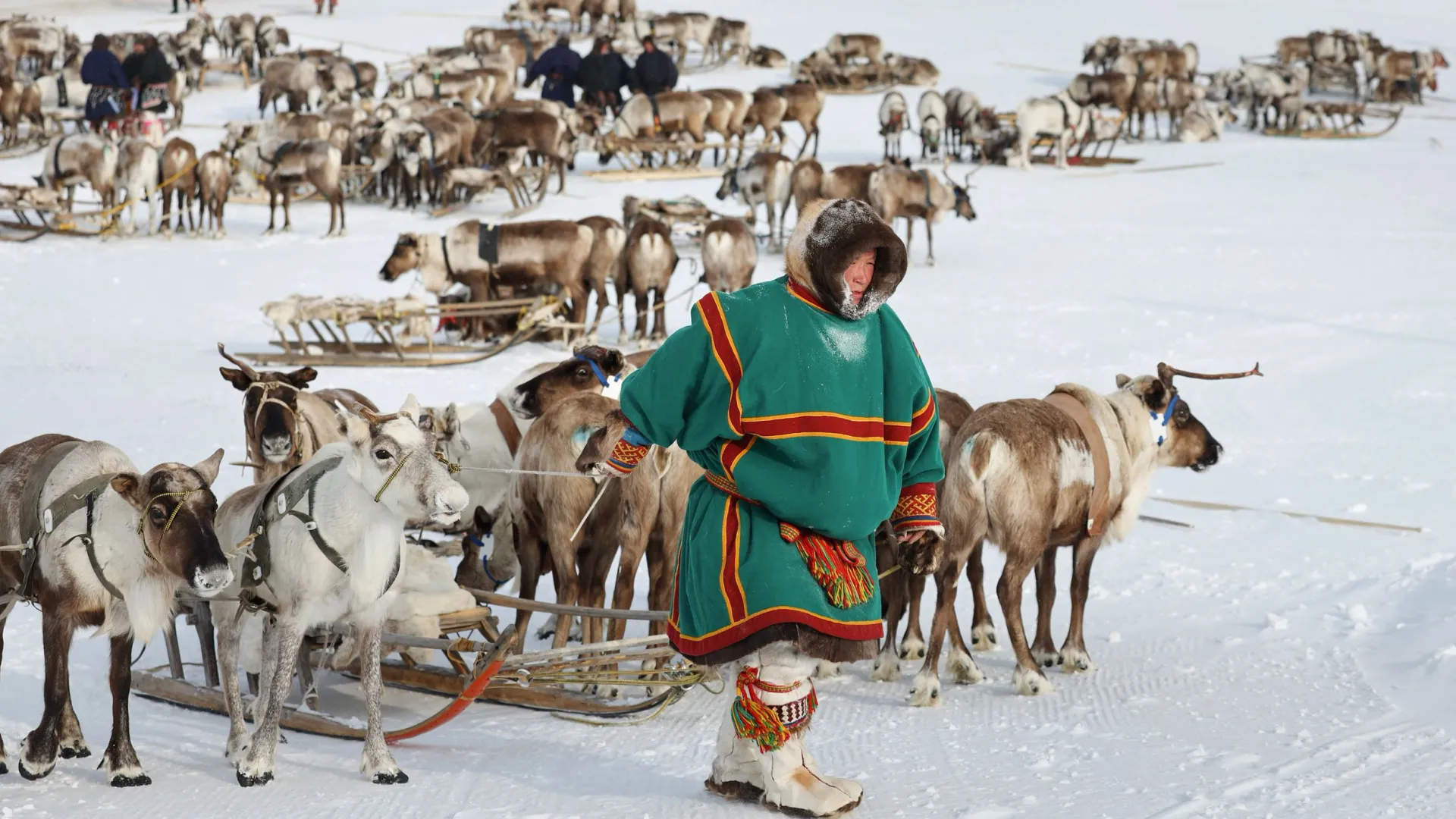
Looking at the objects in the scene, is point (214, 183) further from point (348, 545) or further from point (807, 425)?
point (807, 425)

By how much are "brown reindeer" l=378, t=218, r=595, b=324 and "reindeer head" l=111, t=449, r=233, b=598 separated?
9.10 metres

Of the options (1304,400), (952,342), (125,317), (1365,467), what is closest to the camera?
(1365,467)

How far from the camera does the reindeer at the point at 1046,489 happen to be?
583 cm

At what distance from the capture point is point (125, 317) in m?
13.9

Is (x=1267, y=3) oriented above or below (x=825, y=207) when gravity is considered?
above

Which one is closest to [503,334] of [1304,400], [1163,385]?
[1304,400]

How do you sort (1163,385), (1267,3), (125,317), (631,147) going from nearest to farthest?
1. (1163,385)
2. (125,317)
3. (631,147)
4. (1267,3)

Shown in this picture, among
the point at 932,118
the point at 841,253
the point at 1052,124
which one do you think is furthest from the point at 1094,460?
the point at 932,118

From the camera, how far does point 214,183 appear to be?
18094mm

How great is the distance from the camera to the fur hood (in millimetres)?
3971

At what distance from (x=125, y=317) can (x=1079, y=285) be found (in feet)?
30.0

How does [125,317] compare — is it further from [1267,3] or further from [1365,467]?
[1267,3]

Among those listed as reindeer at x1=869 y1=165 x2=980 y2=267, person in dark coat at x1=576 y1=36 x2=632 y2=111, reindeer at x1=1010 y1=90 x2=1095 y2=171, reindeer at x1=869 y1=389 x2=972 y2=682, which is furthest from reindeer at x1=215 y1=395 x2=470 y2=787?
person in dark coat at x1=576 y1=36 x2=632 y2=111

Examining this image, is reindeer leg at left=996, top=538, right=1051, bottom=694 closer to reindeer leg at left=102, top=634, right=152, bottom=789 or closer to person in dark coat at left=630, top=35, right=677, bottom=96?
reindeer leg at left=102, top=634, right=152, bottom=789
